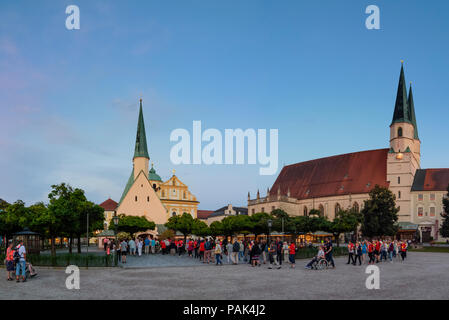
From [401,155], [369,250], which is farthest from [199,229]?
[401,155]

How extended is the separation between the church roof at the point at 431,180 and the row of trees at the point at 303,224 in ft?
57.8

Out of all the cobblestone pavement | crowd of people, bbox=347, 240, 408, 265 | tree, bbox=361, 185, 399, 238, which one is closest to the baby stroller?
the cobblestone pavement

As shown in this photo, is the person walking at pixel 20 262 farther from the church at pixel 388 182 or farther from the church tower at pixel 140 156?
the church at pixel 388 182

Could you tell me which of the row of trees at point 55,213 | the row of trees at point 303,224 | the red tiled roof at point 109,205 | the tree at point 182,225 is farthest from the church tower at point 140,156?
the red tiled roof at point 109,205

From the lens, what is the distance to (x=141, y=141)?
7512 centimetres

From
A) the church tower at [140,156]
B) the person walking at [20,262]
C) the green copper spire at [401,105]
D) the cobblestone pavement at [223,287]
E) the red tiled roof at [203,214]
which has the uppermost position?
the green copper spire at [401,105]

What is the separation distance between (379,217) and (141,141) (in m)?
40.2

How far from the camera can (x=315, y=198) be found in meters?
90.6

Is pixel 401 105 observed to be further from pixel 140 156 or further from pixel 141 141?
pixel 140 156

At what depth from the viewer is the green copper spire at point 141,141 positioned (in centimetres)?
7425

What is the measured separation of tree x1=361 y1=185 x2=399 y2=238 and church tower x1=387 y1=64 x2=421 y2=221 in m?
17.1
